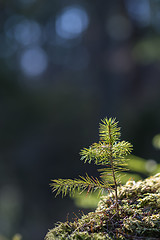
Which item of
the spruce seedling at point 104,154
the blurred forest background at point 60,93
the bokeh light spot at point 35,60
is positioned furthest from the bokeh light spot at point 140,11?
the spruce seedling at point 104,154

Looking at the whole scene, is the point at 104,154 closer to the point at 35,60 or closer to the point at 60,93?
the point at 60,93

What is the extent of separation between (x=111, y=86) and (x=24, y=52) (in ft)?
15.4

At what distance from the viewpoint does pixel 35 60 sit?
10859 millimetres

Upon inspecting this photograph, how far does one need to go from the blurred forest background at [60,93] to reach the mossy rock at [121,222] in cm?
594

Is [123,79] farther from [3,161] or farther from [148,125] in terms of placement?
[3,161]

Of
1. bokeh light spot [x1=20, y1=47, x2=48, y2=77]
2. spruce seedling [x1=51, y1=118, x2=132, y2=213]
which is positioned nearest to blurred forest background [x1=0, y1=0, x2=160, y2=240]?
bokeh light spot [x1=20, y1=47, x2=48, y2=77]

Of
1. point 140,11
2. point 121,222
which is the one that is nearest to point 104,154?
point 121,222

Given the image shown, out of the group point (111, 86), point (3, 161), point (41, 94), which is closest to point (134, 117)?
point (111, 86)

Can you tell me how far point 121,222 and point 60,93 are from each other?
9.12 meters

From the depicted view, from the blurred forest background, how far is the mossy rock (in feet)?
19.5

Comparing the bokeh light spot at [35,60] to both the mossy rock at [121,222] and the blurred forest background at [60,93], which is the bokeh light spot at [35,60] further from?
the mossy rock at [121,222]

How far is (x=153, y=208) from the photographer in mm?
614

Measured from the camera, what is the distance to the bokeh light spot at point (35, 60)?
34.7 feet

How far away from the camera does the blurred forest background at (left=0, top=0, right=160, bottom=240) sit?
719 centimetres
